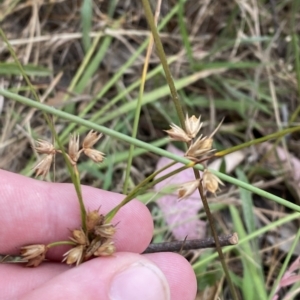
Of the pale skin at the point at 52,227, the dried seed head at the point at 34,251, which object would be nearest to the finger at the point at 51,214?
the pale skin at the point at 52,227

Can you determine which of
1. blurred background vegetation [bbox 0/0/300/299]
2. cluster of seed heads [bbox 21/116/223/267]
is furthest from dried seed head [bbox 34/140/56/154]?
blurred background vegetation [bbox 0/0/300/299]

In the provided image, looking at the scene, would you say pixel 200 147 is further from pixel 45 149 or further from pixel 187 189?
pixel 45 149

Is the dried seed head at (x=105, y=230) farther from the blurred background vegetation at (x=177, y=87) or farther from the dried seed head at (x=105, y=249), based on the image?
the blurred background vegetation at (x=177, y=87)

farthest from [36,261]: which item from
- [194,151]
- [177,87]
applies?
[177,87]

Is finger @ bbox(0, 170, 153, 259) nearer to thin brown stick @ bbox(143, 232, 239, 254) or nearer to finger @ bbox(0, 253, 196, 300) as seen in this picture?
thin brown stick @ bbox(143, 232, 239, 254)

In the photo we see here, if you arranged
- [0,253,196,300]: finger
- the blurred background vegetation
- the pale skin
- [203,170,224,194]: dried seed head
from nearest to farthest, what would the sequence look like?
[203,170,224,194]: dried seed head, [0,253,196,300]: finger, the pale skin, the blurred background vegetation
